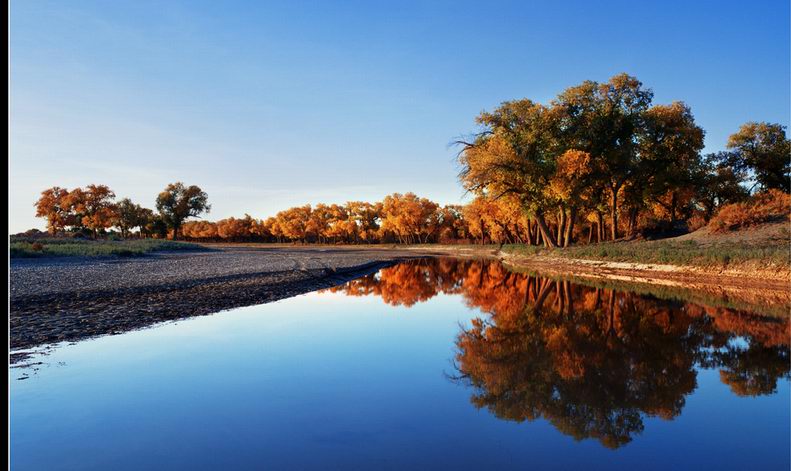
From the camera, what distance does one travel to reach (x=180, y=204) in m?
114

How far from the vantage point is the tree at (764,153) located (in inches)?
1807

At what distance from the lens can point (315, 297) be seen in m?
20.1

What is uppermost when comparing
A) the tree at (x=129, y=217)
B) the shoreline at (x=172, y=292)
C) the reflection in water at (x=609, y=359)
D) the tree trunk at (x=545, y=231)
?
the tree at (x=129, y=217)

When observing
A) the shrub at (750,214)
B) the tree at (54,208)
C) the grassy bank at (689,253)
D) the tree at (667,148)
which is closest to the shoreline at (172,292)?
the grassy bank at (689,253)

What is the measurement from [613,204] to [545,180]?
8.22m

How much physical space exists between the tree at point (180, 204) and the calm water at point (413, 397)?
112 m

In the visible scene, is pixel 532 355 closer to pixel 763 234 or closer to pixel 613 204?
pixel 763 234

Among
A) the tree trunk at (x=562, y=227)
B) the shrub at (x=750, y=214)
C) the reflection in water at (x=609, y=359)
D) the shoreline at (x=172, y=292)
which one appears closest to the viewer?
the reflection in water at (x=609, y=359)

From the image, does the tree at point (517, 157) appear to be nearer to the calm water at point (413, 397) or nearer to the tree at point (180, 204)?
the calm water at point (413, 397)

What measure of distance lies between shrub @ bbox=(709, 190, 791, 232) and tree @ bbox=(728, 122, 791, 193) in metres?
15.2

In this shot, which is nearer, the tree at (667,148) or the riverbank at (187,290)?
the riverbank at (187,290)

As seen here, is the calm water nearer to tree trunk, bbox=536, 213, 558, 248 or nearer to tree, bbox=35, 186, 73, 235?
tree trunk, bbox=536, 213, 558, 248

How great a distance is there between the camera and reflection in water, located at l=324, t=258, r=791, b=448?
6.62 m

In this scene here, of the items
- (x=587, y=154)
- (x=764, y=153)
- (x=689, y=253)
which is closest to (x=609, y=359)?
(x=689, y=253)
